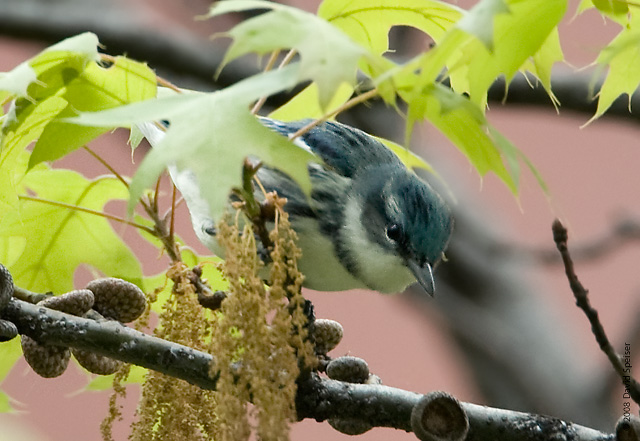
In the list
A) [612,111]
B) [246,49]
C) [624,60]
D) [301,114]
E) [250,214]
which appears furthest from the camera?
[612,111]

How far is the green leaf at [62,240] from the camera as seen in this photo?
2.68ft

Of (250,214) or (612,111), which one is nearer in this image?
(250,214)

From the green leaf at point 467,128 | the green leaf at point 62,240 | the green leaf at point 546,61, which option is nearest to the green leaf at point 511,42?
the green leaf at point 467,128

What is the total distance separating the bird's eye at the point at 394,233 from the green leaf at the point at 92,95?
349 millimetres

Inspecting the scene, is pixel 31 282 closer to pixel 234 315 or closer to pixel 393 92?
pixel 234 315

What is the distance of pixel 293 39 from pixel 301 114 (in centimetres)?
39

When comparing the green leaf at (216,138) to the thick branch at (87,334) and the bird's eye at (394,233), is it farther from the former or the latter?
the bird's eye at (394,233)

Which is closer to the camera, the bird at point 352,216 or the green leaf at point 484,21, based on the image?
the green leaf at point 484,21

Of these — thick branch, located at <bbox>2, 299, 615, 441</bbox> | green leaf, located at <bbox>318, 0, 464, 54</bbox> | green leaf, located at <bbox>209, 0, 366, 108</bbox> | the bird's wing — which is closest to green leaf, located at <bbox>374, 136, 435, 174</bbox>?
the bird's wing

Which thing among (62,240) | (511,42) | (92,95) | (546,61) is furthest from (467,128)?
(62,240)

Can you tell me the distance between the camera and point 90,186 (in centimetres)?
85

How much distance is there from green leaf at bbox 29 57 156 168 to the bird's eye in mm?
349

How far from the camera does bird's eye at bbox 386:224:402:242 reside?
0.88m

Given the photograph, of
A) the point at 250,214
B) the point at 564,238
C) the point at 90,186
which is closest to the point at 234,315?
the point at 250,214
